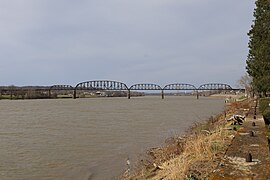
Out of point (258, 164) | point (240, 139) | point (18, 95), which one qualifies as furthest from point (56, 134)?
point (18, 95)

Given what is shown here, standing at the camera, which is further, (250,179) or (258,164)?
(258,164)

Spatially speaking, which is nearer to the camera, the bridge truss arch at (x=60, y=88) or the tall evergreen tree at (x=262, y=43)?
the tall evergreen tree at (x=262, y=43)

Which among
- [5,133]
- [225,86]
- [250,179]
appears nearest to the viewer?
[250,179]

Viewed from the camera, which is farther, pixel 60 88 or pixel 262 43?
pixel 60 88

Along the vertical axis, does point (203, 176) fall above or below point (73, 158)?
above

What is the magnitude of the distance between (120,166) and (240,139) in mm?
7161

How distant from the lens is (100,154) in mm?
16844

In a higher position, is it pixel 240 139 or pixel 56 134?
pixel 240 139

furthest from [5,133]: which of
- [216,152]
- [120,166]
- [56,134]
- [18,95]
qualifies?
[18,95]

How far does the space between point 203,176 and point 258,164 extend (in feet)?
3.37

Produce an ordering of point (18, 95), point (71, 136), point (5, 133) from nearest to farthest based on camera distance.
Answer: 1. point (71, 136)
2. point (5, 133)
3. point (18, 95)

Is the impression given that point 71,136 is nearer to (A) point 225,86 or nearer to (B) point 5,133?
(B) point 5,133

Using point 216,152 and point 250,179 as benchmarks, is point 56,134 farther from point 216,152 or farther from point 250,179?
point 250,179

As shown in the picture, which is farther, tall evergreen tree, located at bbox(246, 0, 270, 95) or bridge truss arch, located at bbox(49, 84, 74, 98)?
bridge truss arch, located at bbox(49, 84, 74, 98)
